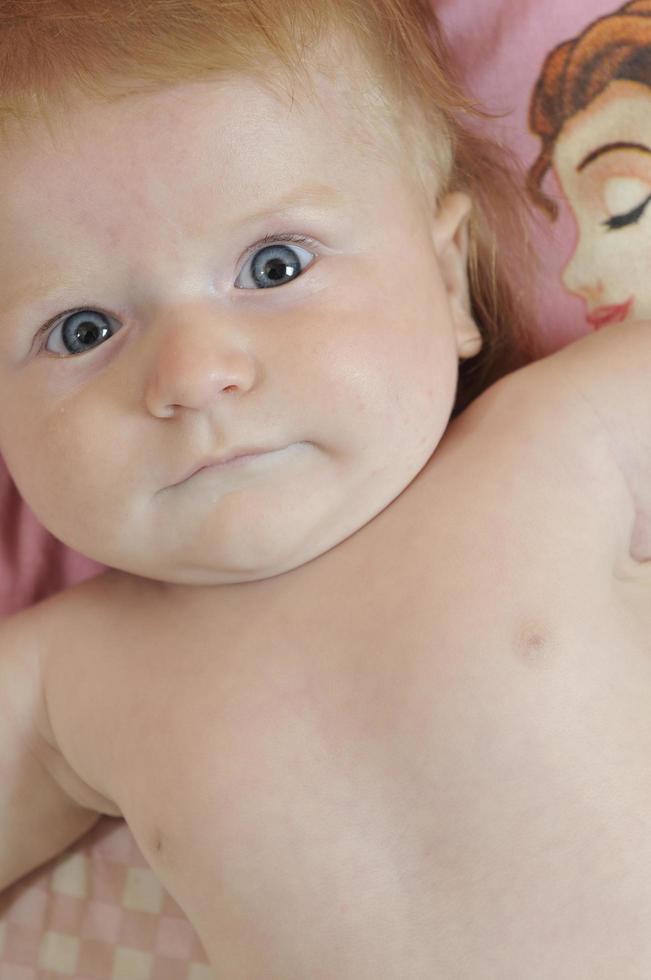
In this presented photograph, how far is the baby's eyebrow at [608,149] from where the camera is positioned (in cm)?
135

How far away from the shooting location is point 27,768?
1335 mm

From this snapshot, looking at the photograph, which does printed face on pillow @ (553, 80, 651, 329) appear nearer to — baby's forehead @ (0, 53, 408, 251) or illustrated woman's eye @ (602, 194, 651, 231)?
illustrated woman's eye @ (602, 194, 651, 231)

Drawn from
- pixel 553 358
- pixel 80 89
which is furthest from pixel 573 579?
pixel 80 89

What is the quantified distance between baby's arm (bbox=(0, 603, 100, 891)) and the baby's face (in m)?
0.22

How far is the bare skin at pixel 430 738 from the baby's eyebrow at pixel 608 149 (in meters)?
0.33

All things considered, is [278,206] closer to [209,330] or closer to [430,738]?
[209,330]

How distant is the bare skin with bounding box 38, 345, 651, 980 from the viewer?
105 centimetres

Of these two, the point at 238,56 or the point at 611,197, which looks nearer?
the point at 238,56

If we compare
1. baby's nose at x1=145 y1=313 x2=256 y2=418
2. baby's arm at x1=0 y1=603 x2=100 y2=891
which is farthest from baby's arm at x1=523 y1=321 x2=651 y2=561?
baby's arm at x1=0 y1=603 x2=100 y2=891

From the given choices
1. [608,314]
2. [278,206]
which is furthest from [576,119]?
[278,206]

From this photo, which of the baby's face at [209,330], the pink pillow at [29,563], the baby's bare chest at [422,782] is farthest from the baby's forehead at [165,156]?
the pink pillow at [29,563]

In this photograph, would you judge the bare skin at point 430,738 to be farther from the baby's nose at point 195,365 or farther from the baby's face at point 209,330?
the baby's nose at point 195,365

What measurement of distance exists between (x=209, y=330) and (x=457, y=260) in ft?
1.21

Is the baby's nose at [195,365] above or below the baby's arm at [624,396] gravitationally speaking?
above
